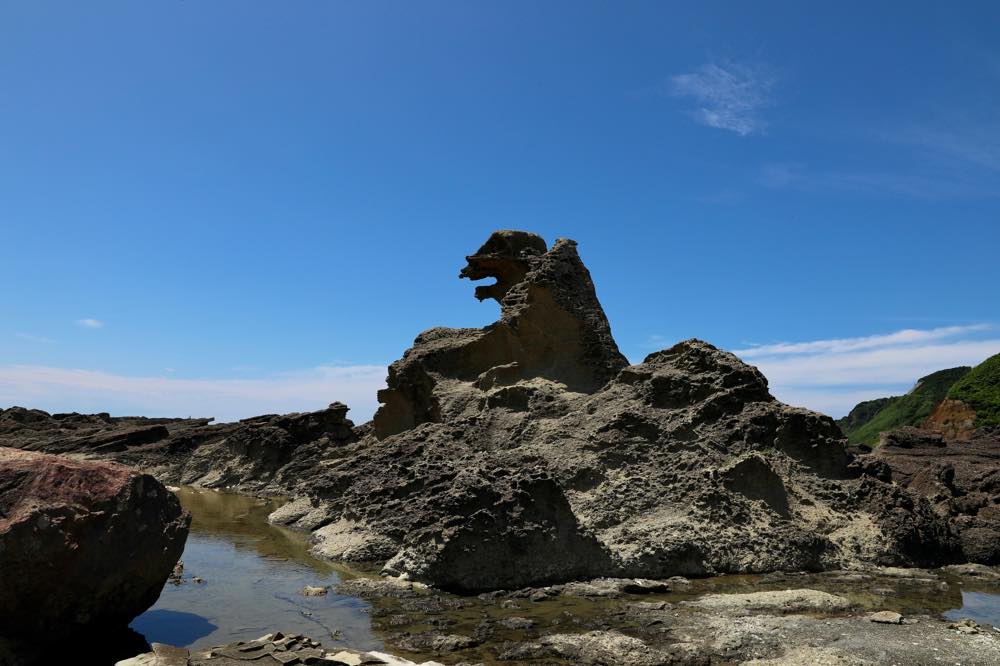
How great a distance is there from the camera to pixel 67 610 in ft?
23.5

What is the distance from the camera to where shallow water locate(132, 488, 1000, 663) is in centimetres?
848

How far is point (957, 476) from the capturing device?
61.5 ft

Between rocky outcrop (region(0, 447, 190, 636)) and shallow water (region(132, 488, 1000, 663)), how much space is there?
0.90 meters

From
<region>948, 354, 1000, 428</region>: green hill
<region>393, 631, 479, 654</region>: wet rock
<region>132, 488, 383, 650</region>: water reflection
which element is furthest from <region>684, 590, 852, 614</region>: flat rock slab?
<region>948, 354, 1000, 428</region>: green hill

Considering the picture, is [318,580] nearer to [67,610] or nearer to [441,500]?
[441,500]

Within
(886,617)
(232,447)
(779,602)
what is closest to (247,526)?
(232,447)

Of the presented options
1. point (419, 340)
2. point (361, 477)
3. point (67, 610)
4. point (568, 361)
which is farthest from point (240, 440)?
point (67, 610)

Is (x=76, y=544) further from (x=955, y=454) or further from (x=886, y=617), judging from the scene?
(x=955, y=454)

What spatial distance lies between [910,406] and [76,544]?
5189cm

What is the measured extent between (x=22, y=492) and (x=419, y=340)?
49.9 ft

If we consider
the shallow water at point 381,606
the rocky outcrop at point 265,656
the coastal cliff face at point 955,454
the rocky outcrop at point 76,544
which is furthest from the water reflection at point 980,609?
the rocky outcrop at point 76,544

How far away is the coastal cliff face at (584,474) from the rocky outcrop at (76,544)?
4.18 metres

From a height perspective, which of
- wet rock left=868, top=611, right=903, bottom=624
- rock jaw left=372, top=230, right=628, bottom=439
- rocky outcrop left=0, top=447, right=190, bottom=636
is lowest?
wet rock left=868, top=611, right=903, bottom=624

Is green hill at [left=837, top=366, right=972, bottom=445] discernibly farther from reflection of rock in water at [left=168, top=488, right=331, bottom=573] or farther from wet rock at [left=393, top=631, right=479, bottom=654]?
wet rock at [left=393, top=631, right=479, bottom=654]
